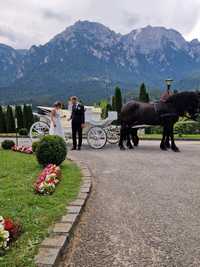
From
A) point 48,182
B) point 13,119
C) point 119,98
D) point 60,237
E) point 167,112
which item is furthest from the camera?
point 13,119

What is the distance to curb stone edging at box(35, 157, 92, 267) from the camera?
126 inches

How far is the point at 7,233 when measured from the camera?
3.36m

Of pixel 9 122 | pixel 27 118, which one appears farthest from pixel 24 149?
pixel 27 118

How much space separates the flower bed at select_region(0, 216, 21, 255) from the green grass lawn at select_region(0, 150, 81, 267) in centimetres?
6

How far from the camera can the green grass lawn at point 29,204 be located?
3.32m

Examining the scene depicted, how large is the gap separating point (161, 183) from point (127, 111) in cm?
592

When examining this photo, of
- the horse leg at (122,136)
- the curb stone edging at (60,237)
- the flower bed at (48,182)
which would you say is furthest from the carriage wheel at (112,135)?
the curb stone edging at (60,237)

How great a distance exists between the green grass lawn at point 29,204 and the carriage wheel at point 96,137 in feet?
15.8

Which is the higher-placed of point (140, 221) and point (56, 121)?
point (56, 121)

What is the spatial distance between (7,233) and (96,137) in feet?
32.1

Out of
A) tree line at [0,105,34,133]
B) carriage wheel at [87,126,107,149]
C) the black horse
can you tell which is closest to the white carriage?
carriage wheel at [87,126,107,149]

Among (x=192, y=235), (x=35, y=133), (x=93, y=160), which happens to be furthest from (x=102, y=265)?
(x=35, y=133)

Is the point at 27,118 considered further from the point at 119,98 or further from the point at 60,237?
the point at 60,237

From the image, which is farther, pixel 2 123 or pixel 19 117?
pixel 19 117
